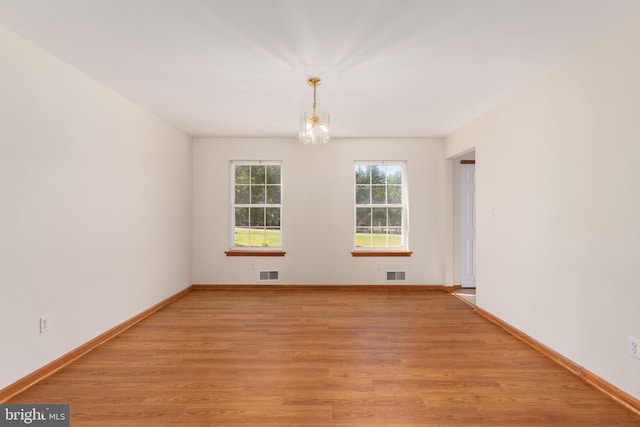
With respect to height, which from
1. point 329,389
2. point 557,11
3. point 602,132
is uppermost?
point 557,11

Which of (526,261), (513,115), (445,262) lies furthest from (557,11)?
(445,262)

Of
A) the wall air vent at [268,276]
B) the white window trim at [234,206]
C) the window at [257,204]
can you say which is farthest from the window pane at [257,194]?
the wall air vent at [268,276]

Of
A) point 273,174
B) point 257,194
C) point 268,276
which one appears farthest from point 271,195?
point 268,276

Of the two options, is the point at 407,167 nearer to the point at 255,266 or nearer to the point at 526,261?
the point at 526,261

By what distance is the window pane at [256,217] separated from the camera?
5582mm

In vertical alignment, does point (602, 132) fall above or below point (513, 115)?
below

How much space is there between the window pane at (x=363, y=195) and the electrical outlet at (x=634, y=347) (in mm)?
3775

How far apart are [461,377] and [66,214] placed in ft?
11.1

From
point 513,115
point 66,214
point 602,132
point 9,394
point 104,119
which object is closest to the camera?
point 9,394

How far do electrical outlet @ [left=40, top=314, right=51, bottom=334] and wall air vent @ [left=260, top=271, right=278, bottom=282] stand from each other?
3.10 m

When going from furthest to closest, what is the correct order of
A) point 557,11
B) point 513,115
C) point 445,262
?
point 445,262 → point 513,115 → point 557,11

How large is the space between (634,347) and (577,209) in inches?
39.5

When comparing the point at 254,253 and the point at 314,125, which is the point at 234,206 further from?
the point at 314,125

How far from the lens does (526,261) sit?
327 cm
